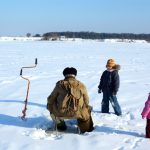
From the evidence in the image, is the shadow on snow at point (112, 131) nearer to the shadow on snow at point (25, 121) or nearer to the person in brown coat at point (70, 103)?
the person in brown coat at point (70, 103)

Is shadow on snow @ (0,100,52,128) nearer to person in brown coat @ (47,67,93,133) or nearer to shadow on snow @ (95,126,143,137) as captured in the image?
person in brown coat @ (47,67,93,133)

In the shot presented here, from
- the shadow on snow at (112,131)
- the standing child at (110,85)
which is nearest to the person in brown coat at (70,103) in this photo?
the shadow on snow at (112,131)

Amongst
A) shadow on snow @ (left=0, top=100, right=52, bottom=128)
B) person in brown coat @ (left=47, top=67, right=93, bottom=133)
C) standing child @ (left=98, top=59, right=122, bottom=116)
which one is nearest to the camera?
person in brown coat @ (left=47, top=67, right=93, bottom=133)

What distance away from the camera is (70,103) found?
6.62 metres

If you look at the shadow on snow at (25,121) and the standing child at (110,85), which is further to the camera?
the standing child at (110,85)

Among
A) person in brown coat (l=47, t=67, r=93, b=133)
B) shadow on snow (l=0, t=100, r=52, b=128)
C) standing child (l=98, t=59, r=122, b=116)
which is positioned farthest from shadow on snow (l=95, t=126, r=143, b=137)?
standing child (l=98, t=59, r=122, b=116)

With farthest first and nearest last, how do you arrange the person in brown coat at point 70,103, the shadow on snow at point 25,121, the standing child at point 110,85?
the standing child at point 110,85 < the shadow on snow at point 25,121 < the person in brown coat at point 70,103

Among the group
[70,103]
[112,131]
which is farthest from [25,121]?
[112,131]

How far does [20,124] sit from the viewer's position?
7.20m

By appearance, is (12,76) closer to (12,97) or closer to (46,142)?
(12,97)

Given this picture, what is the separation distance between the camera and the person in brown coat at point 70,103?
659 cm

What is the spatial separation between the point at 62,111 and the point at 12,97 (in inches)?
169

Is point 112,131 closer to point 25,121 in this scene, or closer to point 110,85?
point 25,121

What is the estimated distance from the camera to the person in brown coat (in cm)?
659
